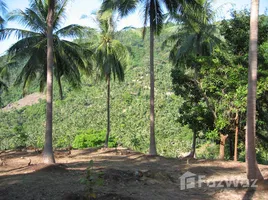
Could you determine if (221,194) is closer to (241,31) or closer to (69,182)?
(69,182)

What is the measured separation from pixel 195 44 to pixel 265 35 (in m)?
3.82

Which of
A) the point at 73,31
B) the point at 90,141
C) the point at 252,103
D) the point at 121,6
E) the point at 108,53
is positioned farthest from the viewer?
the point at 90,141

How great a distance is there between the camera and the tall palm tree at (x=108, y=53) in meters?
17.3

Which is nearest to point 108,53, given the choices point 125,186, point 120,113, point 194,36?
point 194,36

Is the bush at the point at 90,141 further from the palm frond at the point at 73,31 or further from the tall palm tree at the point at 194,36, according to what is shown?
the palm frond at the point at 73,31

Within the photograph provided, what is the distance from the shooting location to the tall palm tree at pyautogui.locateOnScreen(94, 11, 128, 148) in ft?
56.9

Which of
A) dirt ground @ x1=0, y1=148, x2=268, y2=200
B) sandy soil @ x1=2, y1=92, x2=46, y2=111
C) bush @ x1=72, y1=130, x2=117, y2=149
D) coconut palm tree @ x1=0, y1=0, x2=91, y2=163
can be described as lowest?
bush @ x1=72, y1=130, x2=117, y2=149

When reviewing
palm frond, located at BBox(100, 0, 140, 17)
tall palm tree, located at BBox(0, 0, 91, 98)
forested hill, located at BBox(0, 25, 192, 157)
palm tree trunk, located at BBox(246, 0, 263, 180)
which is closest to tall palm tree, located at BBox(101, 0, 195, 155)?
palm frond, located at BBox(100, 0, 140, 17)

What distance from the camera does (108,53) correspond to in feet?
57.5

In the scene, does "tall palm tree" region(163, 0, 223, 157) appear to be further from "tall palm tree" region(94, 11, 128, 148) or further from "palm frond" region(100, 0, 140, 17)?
"tall palm tree" region(94, 11, 128, 148)

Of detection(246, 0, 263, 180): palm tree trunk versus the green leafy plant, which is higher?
detection(246, 0, 263, 180): palm tree trunk

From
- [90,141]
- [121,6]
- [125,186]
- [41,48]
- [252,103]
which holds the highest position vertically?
[121,6]

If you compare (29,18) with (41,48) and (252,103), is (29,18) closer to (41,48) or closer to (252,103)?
(41,48)

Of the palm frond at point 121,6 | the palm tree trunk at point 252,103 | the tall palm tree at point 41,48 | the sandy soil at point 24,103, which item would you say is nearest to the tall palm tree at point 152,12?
the palm frond at point 121,6
